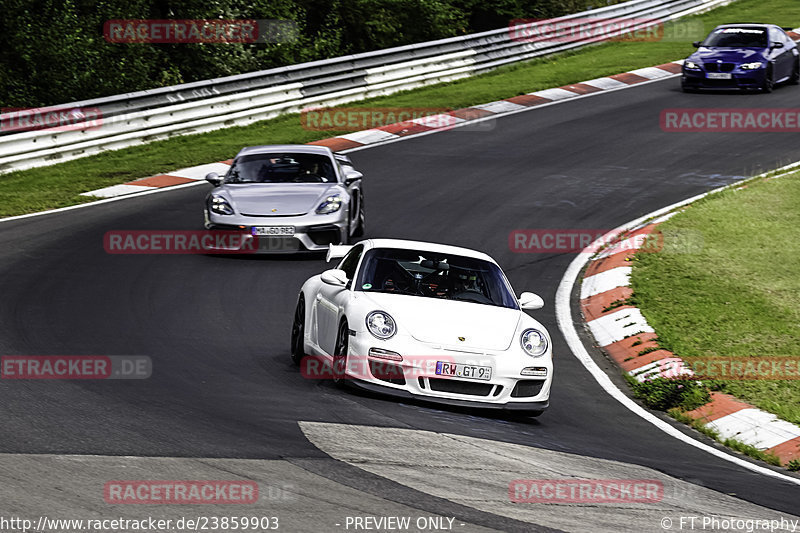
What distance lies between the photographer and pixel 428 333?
920 cm

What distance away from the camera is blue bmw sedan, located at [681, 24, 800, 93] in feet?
88.1

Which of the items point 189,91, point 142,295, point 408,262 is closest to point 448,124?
point 189,91

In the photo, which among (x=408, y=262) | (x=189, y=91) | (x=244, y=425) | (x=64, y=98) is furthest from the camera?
(x=64, y=98)

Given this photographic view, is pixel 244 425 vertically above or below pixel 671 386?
above

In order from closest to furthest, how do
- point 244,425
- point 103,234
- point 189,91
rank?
point 244,425, point 103,234, point 189,91

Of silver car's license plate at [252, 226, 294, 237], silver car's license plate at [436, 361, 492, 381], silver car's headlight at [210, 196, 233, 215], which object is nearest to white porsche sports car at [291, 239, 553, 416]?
silver car's license plate at [436, 361, 492, 381]

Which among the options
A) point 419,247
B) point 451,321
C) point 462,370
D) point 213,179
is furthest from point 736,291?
point 213,179

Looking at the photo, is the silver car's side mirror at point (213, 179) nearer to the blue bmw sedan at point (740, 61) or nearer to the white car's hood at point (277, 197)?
the white car's hood at point (277, 197)

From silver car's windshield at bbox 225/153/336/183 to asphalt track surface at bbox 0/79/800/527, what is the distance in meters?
1.09

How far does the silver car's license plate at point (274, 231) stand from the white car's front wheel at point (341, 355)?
5540 millimetres

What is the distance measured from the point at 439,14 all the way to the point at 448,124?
38.5 ft

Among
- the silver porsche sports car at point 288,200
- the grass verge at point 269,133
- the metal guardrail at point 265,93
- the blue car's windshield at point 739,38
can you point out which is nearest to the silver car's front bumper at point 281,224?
the silver porsche sports car at point 288,200

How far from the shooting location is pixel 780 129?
24438mm

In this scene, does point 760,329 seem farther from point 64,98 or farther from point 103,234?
point 64,98
